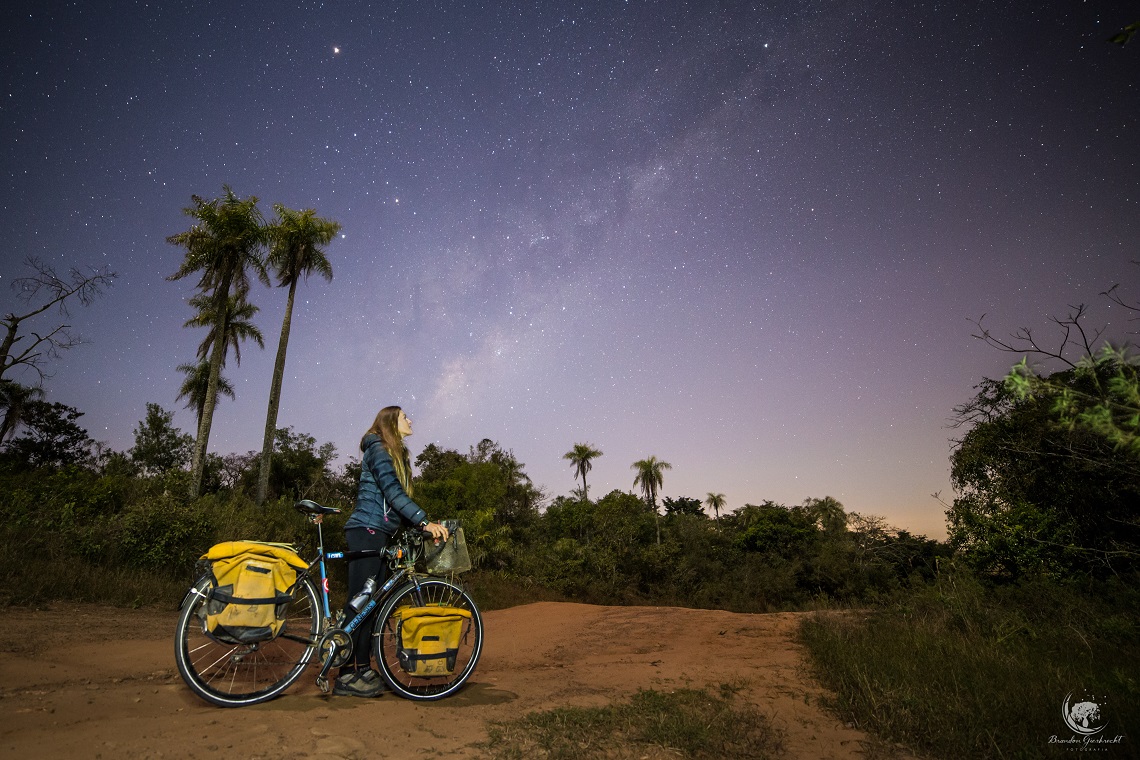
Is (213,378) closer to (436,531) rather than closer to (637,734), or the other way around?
(436,531)

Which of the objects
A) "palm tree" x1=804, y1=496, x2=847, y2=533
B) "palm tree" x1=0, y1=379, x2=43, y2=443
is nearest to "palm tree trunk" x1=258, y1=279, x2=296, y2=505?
"palm tree" x1=0, y1=379, x2=43, y2=443

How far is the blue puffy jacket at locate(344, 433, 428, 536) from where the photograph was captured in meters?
4.06

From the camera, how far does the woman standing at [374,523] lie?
390 centimetres

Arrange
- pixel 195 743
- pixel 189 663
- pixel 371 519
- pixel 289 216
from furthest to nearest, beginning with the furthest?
pixel 289 216
pixel 371 519
pixel 189 663
pixel 195 743

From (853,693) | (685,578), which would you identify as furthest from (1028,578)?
(685,578)

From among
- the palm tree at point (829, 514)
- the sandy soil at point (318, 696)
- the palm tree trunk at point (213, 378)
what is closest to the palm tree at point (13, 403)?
the palm tree trunk at point (213, 378)

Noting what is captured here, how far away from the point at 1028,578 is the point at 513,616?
410 inches

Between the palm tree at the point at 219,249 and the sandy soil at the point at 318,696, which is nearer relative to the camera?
the sandy soil at the point at 318,696

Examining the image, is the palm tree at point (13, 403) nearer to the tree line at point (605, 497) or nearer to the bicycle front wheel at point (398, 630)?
the tree line at point (605, 497)

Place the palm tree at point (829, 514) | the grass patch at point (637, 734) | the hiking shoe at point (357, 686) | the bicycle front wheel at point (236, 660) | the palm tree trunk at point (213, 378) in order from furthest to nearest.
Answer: the palm tree at point (829, 514), the palm tree trunk at point (213, 378), the hiking shoe at point (357, 686), the bicycle front wheel at point (236, 660), the grass patch at point (637, 734)

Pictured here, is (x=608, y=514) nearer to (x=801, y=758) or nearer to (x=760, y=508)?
(x=760, y=508)

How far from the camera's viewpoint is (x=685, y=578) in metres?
26.9

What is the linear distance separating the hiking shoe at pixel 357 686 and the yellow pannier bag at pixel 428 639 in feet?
0.84

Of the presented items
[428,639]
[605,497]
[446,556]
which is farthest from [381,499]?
[605,497]
